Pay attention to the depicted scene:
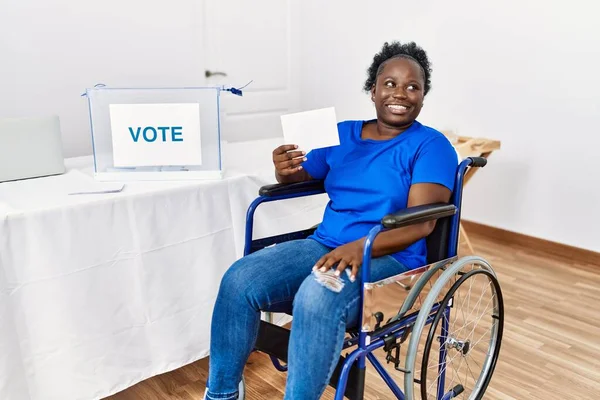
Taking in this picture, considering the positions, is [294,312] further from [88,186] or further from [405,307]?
[88,186]

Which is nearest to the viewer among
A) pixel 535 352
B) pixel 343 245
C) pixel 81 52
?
pixel 343 245

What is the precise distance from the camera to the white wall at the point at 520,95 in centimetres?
283

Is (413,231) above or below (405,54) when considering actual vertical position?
below

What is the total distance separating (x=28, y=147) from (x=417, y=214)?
1.13 metres

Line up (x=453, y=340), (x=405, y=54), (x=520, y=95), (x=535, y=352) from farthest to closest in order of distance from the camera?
(x=520, y=95)
(x=535, y=352)
(x=405, y=54)
(x=453, y=340)

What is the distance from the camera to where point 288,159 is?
5.14ft

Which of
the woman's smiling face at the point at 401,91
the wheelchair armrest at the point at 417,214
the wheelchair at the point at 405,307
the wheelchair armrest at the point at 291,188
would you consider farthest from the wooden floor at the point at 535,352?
the woman's smiling face at the point at 401,91

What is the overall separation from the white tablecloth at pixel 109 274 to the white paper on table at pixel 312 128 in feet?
1.21

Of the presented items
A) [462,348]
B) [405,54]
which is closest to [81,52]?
[405,54]

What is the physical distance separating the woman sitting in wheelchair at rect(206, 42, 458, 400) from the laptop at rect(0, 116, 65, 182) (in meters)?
0.68

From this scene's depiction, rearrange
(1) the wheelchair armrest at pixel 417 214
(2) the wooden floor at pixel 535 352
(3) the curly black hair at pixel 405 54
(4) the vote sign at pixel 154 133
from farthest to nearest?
(2) the wooden floor at pixel 535 352 < (4) the vote sign at pixel 154 133 < (3) the curly black hair at pixel 405 54 < (1) the wheelchair armrest at pixel 417 214

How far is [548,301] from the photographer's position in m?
2.53

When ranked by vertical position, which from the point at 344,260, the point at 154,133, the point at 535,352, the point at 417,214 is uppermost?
the point at 154,133

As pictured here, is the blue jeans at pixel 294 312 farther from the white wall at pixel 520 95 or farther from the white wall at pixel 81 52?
the white wall at pixel 520 95
